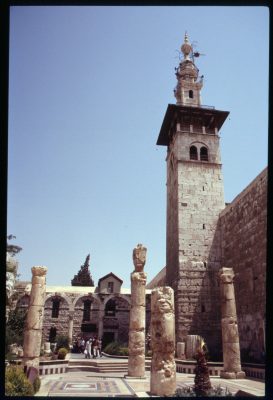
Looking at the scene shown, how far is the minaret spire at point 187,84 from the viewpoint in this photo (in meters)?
25.3

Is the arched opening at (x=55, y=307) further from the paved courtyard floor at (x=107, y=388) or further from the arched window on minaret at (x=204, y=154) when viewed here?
the paved courtyard floor at (x=107, y=388)

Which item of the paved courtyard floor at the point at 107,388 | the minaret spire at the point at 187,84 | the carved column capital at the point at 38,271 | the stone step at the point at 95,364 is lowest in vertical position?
the stone step at the point at 95,364

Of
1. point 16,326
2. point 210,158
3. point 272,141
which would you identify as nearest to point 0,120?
point 272,141

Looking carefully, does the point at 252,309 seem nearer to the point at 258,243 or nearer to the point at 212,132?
the point at 258,243

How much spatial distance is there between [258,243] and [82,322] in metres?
17.1

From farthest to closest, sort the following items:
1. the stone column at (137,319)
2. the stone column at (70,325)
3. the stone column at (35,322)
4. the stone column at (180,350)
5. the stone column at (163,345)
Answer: the stone column at (70,325)
the stone column at (180,350)
the stone column at (137,319)
the stone column at (35,322)
the stone column at (163,345)

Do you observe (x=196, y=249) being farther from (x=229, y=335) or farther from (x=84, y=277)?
(x=84, y=277)

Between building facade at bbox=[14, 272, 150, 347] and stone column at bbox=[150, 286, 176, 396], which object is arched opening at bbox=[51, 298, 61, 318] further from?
stone column at bbox=[150, 286, 176, 396]

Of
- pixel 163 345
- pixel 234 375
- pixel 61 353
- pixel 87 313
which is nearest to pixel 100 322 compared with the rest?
pixel 87 313

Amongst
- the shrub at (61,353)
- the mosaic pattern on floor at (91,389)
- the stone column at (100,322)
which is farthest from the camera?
the stone column at (100,322)

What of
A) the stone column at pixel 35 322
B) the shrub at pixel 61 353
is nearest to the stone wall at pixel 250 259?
the shrub at pixel 61 353

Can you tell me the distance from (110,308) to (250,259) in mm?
15087

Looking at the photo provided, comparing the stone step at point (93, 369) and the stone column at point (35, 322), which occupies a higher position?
the stone column at point (35, 322)

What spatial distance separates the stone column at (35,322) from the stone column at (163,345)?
15.5 feet
